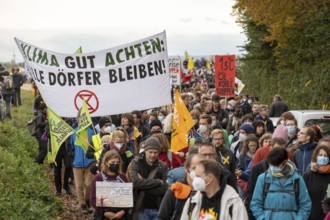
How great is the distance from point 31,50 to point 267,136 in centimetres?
466

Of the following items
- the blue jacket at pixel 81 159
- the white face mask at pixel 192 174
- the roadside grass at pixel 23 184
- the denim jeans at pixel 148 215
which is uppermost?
the white face mask at pixel 192 174

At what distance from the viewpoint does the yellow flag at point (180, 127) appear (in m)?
14.3

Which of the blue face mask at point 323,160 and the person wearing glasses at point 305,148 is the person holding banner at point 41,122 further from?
the blue face mask at point 323,160

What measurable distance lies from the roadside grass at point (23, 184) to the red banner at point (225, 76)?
17.4 ft

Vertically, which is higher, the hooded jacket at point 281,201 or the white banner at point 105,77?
the white banner at point 105,77

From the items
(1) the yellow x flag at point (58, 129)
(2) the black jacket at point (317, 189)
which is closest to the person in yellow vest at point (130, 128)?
(1) the yellow x flag at point (58, 129)

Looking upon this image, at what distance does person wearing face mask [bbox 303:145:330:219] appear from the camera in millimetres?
9891

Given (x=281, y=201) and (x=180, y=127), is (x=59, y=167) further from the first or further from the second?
(x=281, y=201)

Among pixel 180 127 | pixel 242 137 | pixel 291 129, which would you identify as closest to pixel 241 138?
pixel 242 137

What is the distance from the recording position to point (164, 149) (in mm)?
11445

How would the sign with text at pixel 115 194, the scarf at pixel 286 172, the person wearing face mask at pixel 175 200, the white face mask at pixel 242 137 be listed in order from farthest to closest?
the white face mask at pixel 242 137
the sign with text at pixel 115 194
the scarf at pixel 286 172
the person wearing face mask at pixel 175 200

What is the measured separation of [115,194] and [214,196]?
123 inches

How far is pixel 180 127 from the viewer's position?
14.6m

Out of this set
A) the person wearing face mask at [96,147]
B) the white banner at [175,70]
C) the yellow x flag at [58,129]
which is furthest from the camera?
the white banner at [175,70]
